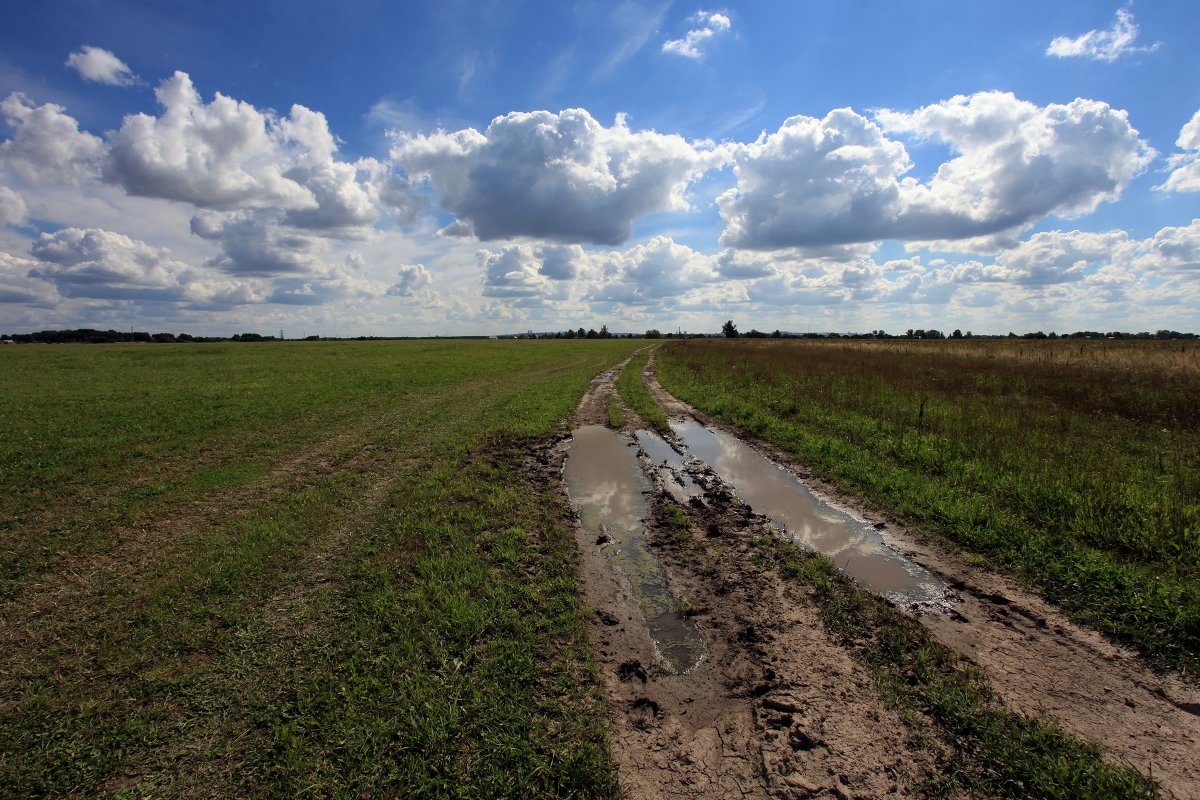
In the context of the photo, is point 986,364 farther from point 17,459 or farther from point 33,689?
point 17,459

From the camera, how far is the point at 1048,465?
8.62 metres

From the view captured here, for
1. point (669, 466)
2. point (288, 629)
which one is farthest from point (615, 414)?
point (288, 629)

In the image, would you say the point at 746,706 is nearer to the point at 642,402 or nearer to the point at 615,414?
the point at 615,414

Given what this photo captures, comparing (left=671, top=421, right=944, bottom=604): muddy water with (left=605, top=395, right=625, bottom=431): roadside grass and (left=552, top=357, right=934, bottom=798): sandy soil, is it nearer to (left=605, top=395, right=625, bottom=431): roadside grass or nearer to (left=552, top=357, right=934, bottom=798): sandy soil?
(left=552, top=357, right=934, bottom=798): sandy soil

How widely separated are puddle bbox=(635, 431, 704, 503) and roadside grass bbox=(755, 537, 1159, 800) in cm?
395

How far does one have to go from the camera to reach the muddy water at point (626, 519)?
15.3 ft

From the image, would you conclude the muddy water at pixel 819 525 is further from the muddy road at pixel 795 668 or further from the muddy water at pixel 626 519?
the muddy water at pixel 626 519

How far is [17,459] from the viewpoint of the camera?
33.6 feet

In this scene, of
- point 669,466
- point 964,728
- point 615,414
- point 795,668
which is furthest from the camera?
point 615,414

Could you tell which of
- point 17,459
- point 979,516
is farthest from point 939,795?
point 17,459

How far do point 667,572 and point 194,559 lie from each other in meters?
5.92

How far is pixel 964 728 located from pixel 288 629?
566 centimetres

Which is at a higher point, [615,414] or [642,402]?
[642,402]

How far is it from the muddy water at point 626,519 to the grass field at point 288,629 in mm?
701
